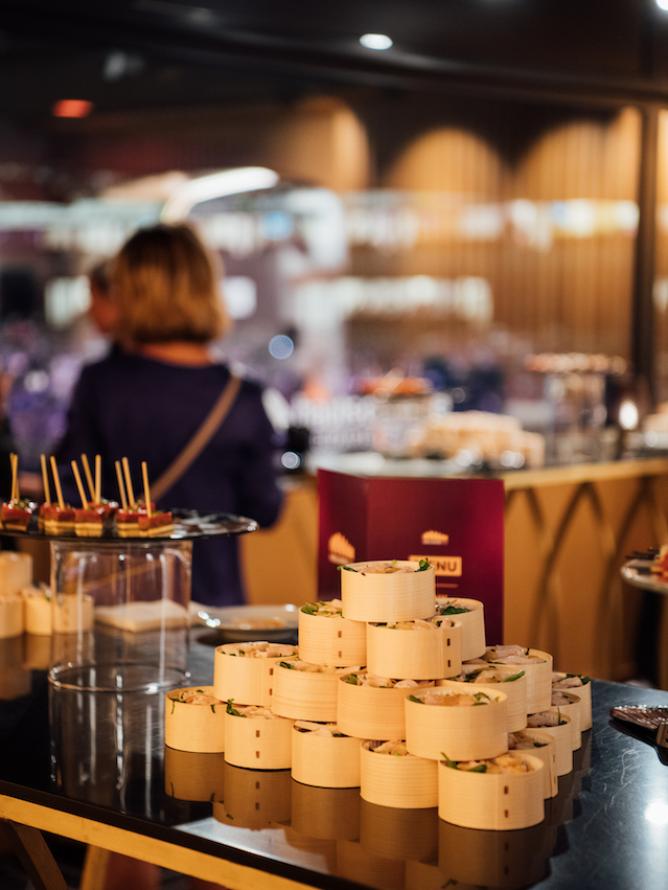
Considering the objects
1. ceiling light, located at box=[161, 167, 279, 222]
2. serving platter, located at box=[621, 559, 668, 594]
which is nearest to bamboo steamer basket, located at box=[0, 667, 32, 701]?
serving platter, located at box=[621, 559, 668, 594]

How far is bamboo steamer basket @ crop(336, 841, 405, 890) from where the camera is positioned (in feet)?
5.24

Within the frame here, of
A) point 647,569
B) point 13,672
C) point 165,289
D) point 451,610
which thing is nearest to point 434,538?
point 451,610

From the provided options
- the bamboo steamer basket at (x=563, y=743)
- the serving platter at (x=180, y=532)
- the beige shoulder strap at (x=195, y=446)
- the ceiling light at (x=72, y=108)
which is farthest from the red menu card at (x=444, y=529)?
the ceiling light at (x=72, y=108)

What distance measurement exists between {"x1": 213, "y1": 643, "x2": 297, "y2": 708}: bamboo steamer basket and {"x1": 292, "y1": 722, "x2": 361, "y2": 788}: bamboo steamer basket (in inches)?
4.8

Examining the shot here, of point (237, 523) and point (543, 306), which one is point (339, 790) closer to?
point (237, 523)

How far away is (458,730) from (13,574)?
151 cm

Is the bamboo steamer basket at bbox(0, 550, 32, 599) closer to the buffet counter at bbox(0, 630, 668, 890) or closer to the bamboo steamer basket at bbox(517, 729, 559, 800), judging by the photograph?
the buffet counter at bbox(0, 630, 668, 890)

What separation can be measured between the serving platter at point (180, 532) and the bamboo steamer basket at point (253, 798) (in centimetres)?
51

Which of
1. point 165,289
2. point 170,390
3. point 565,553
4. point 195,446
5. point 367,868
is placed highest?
point 165,289

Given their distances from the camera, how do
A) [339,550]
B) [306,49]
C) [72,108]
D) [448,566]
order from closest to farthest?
[448,566] < [339,550] < [306,49] < [72,108]

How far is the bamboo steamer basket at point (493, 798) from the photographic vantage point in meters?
1.73

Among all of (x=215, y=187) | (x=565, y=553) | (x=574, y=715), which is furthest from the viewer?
(x=215, y=187)

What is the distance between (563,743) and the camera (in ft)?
6.47

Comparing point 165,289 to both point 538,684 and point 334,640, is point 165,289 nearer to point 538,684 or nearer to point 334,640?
point 334,640
